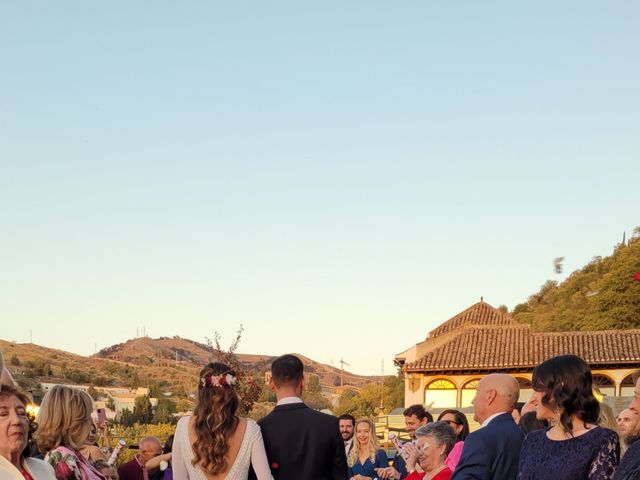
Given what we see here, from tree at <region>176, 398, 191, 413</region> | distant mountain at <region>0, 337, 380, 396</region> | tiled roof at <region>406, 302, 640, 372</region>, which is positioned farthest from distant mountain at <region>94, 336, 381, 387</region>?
tiled roof at <region>406, 302, 640, 372</region>

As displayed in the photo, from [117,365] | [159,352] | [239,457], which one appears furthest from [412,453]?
[159,352]

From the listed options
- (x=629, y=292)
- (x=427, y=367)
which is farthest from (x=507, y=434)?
(x=629, y=292)

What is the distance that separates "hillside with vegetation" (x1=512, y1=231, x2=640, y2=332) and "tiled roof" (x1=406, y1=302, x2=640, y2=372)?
4.35 meters

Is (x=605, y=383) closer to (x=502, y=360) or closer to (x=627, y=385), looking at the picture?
(x=627, y=385)

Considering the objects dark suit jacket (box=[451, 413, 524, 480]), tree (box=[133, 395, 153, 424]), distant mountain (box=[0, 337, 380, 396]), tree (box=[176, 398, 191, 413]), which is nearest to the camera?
dark suit jacket (box=[451, 413, 524, 480])

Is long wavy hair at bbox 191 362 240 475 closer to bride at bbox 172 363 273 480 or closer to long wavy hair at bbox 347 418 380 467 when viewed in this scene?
bride at bbox 172 363 273 480

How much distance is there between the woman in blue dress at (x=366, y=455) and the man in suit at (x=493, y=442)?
4.65 m

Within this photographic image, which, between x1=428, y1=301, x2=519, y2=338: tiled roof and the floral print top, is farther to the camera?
x1=428, y1=301, x2=519, y2=338: tiled roof

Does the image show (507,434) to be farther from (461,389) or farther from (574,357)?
(461,389)

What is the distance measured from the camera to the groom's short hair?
221 inches

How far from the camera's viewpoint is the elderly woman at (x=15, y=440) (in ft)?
11.0

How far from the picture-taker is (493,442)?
5.02m

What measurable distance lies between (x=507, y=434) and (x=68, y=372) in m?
80.2

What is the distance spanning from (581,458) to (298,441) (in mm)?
2058
